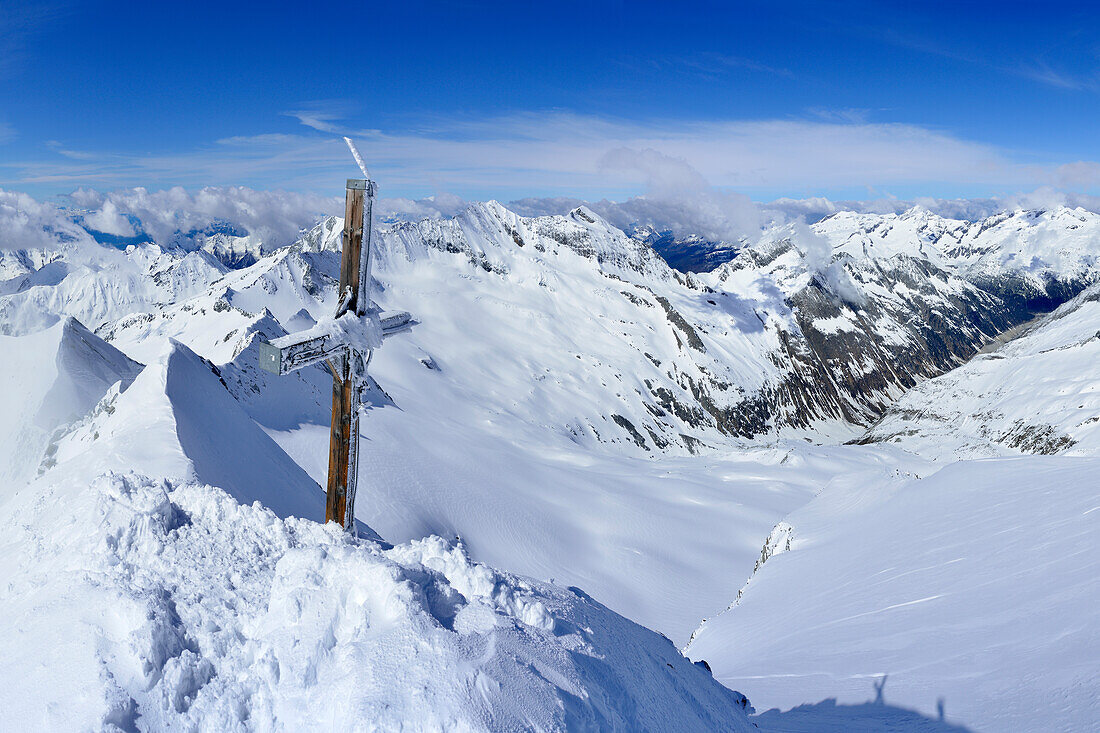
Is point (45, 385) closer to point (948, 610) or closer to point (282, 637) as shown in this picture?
point (282, 637)

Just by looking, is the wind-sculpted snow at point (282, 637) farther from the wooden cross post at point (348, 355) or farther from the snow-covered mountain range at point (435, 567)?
the wooden cross post at point (348, 355)

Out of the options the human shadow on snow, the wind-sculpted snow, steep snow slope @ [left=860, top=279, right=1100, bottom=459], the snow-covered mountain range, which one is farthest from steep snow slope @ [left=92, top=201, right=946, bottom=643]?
steep snow slope @ [left=860, top=279, right=1100, bottom=459]

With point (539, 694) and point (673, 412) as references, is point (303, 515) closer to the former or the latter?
point (539, 694)

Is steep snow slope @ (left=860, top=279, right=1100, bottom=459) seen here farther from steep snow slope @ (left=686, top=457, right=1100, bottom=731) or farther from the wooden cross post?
the wooden cross post

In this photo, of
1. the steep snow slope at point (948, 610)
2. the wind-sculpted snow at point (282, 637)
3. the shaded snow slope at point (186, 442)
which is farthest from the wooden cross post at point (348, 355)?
the steep snow slope at point (948, 610)

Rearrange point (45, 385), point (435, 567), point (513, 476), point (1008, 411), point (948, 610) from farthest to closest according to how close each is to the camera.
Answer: point (1008, 411) → point (513, 476) → point (45, 385) → point (948, 610) → point (435, 567)

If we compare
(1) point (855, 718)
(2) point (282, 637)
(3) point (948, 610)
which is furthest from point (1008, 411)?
(2) point (282, 637)

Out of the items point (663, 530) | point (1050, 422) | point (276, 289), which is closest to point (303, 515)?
point (663, 530)
